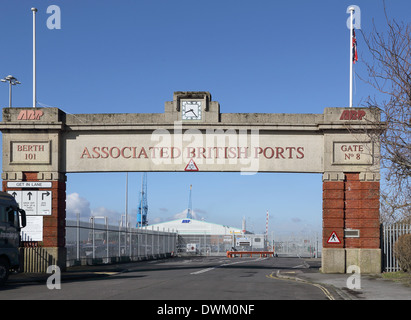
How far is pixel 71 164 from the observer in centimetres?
2736

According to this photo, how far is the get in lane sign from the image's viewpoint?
26.8m

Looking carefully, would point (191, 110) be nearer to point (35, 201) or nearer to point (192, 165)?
point (192, 165)

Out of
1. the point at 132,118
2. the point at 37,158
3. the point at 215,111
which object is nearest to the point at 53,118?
the point at 37,158

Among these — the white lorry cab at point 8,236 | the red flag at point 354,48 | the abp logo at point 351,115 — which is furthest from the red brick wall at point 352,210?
the white lorry cab at point 8,236

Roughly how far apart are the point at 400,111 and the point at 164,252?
137 feet

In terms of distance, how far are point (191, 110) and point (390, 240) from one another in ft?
37.6

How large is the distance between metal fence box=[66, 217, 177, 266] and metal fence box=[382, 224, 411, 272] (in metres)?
17.5

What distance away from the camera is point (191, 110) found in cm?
2711

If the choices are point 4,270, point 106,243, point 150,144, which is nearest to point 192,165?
point 150,144

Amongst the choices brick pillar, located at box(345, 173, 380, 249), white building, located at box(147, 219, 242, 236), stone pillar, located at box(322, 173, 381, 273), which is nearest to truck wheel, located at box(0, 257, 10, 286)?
stone pillar, located at box(322, 173, 381, 273)

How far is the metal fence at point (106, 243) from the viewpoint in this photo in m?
33.0

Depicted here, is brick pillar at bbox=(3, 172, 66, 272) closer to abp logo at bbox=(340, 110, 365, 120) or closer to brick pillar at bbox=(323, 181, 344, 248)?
brick pillar at bbox=(323, 181, 344, 248)

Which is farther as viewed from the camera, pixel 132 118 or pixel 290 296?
pixel 132 118

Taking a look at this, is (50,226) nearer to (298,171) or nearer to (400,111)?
(298,171)
